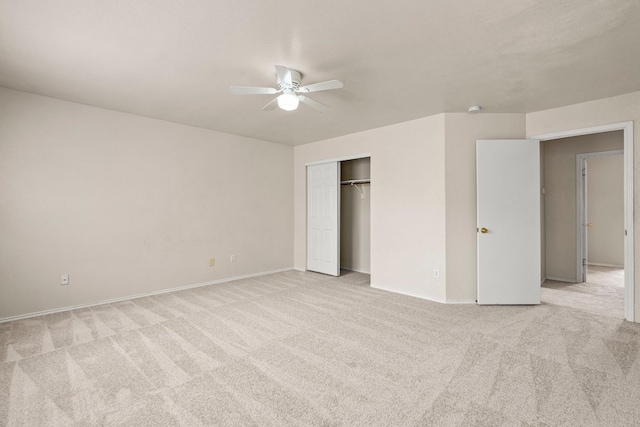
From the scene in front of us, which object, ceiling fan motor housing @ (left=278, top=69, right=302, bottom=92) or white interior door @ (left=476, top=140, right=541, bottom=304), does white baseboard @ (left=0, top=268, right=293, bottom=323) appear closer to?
ceiling fan motor housing @ (left=278, top=69, right=302, bottom=92)

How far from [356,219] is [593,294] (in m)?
3.94

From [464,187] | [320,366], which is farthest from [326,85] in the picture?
[464,187]

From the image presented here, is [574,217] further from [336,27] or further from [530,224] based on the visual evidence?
[336,27]

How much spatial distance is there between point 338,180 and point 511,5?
392 centimetres

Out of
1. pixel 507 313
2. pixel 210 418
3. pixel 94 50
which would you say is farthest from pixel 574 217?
pixel 94 50

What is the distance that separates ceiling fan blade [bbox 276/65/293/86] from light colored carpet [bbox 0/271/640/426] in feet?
8.10

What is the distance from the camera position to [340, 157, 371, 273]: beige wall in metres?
6.00

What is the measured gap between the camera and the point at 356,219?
620 cm

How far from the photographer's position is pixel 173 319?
3445 millimetres

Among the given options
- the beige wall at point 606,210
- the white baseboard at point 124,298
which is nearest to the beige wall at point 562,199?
the beige wall at point 606,210

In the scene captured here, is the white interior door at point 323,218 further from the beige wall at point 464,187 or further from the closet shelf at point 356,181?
the beige wall at point 464,187

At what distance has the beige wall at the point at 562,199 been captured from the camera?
16.8 feet

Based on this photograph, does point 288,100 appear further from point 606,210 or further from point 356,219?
point 606,210

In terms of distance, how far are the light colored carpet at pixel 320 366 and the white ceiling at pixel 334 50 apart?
8.52 ft
